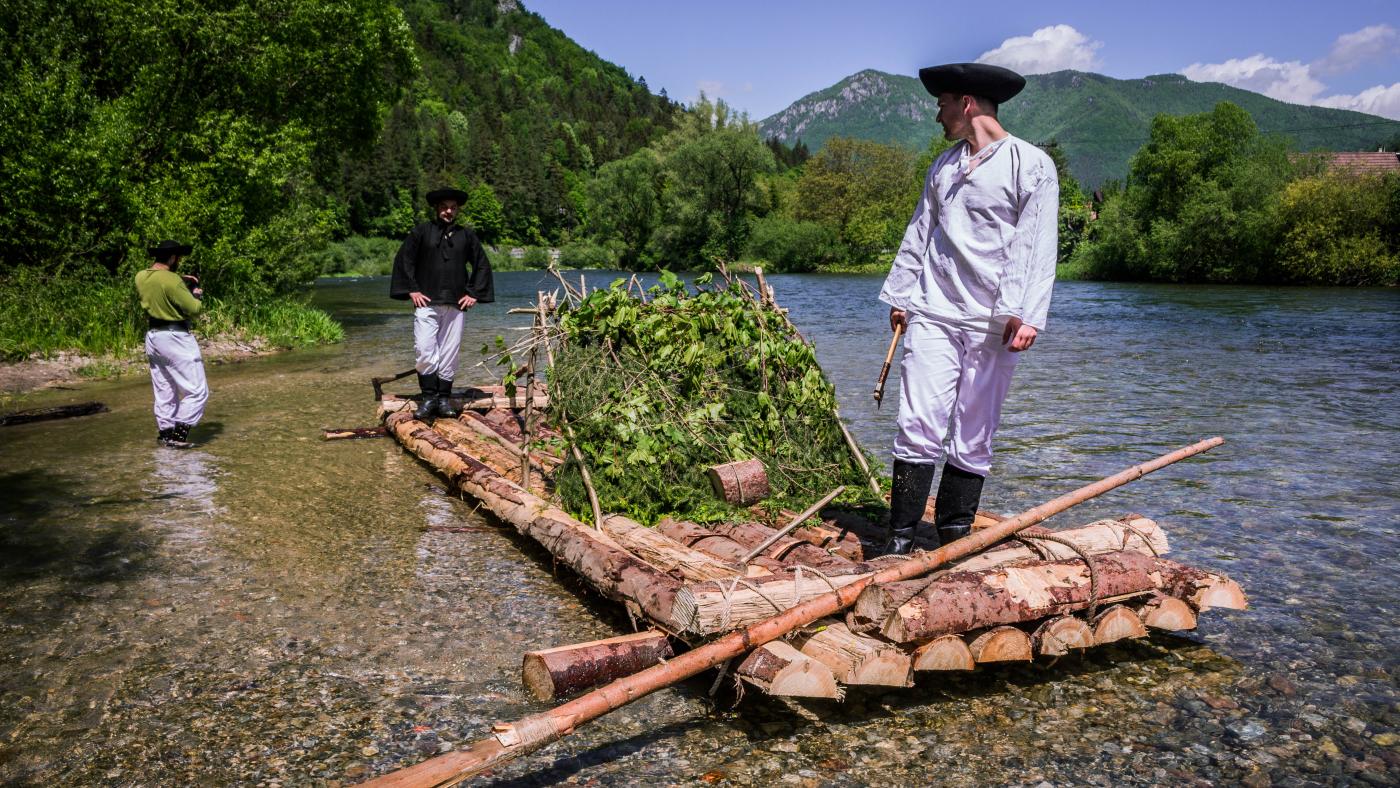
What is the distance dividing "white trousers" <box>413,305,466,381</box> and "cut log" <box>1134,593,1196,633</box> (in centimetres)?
731

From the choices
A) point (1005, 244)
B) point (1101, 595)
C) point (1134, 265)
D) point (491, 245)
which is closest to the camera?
point (1101, 595)

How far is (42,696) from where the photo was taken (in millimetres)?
4105

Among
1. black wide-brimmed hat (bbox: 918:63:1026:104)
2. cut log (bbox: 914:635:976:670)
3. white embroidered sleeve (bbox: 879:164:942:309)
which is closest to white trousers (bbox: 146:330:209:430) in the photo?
white embroidered sleeve (bbox: 879:164:942:309)

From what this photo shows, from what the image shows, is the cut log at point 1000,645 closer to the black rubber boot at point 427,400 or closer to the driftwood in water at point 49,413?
the black rubber boot at point 427,400

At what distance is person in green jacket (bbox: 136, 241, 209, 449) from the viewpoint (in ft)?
30.4

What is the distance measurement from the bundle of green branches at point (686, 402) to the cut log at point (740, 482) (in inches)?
3.3

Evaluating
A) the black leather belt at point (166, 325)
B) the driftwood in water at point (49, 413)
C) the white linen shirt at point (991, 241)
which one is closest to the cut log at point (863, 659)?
the white linen shirt at point (991, 241)

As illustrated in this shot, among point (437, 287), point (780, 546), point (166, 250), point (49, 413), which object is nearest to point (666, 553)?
point (780, 546)

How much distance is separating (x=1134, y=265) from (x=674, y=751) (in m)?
53.6

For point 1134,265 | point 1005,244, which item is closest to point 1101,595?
point 1005,244

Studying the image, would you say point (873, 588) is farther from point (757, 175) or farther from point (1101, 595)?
point (757, 175)

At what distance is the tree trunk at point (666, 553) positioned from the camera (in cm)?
475

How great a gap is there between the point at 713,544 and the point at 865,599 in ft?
4.95

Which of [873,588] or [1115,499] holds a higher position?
[873,588]
